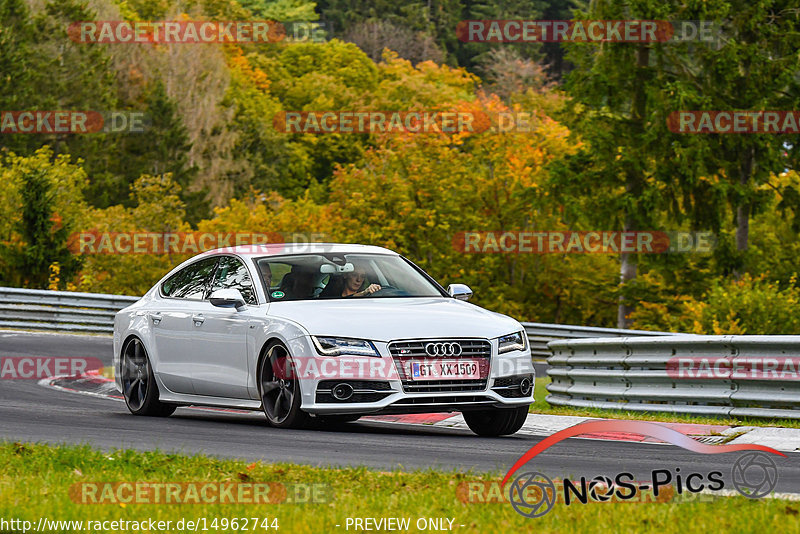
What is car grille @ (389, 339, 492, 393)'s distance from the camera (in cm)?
1057

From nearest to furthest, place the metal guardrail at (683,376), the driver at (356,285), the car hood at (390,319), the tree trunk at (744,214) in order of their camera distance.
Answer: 1. the car hood at (390,319)
2. the driver at (356,285)
3. the metal guardrail at (683,376)
4. the tree trunk at (744,214)

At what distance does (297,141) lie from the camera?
90.1 m

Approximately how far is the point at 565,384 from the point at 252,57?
3183 inches

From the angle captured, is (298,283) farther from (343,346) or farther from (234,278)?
(343,346)

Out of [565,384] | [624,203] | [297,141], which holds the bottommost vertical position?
[565,384]

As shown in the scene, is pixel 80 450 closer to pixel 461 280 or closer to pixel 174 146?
pixel 461 280

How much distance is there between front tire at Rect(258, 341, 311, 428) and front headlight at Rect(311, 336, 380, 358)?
0.31 metres

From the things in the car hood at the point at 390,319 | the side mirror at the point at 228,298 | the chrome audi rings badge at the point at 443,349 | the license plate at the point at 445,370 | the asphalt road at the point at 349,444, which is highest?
the side mirror at the point at 228,298

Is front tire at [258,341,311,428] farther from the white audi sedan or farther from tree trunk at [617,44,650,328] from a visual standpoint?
tree trunk at [617,44,650,328]

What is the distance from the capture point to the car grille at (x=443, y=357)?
416 inches

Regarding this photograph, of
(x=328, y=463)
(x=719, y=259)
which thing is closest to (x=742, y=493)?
(x=328, y=463)

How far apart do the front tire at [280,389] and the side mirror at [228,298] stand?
2.14ft

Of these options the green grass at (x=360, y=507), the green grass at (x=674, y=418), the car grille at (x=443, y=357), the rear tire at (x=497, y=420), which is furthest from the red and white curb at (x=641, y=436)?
the green grass at (x=360, y=507)

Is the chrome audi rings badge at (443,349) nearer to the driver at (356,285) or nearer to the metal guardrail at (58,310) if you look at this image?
the driver at (356,285)
